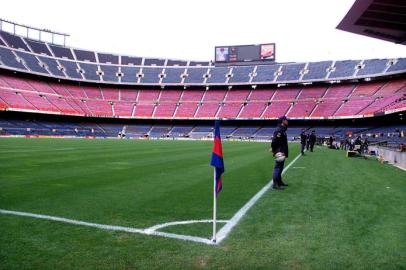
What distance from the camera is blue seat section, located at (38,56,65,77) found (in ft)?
245

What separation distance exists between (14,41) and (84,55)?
52.9 feet

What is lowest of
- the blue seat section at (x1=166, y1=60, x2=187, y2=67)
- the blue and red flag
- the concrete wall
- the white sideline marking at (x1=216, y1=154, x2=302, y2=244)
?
the white sideline marking at (x1=216, y1=154, x2=302, y2=244)

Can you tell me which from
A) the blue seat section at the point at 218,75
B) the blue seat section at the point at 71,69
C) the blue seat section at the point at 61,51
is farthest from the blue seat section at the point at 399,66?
the blue seat section at the point at 61,51

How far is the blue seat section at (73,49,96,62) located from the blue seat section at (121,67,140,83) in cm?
812

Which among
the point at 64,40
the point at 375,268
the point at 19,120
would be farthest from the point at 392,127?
the point at 64,40

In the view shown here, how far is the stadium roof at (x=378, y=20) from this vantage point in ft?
32.4

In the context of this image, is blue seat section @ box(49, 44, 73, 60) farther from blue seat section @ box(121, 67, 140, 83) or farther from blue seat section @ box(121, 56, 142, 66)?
blue seat section @ box(121, 56, 142, 66)

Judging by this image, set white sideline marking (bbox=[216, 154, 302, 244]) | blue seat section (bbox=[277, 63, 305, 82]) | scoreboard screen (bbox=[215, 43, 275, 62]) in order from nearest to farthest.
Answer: white sideline marking (bbox=[216, 154, 302, 244])
blue seat section (bbox=[277, 63, 305, 82])
scoreboard screen (bbox=[215, 43, 275, 62])

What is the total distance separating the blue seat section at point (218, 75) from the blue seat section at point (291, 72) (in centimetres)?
1302

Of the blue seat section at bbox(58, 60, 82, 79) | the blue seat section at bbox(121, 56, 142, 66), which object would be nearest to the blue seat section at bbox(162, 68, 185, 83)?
the blue seat section at bbox(121, 56, 142, 66)

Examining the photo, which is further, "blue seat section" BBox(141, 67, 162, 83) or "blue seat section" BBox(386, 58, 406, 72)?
"blue seat section" BBox(141, 67, 162, 83)

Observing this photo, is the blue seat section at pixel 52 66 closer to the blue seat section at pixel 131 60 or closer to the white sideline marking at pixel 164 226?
the blue seat section at pixel 131 60

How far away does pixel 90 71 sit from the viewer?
269 ft

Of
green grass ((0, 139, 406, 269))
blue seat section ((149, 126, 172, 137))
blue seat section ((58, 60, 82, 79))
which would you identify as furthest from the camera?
blue seat section ((58, 60, 82, 79))
